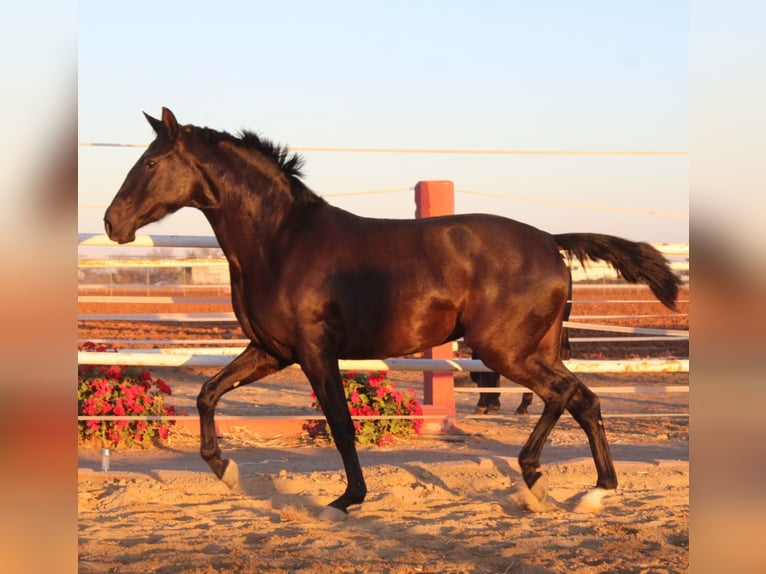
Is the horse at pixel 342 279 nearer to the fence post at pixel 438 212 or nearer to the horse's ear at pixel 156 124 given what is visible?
the horse's ear at pixel 156 124

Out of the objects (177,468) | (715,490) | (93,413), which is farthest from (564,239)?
(715,490)

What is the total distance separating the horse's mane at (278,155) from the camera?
543 cm

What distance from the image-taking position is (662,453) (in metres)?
7.04

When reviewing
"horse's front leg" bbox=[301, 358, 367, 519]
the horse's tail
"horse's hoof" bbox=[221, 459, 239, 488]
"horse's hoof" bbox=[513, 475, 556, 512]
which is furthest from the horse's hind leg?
"horse's hoof" bbox=[221, 459, 239, 488]

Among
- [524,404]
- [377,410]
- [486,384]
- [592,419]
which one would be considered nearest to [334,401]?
[592,419]

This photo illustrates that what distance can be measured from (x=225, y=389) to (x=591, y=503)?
2214 mm

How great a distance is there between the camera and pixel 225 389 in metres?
5.55

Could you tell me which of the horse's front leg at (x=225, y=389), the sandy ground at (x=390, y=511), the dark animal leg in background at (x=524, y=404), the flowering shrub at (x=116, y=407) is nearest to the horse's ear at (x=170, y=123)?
the horse's front leg at (x=225, y=389)

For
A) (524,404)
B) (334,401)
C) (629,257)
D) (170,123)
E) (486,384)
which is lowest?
(524,404)

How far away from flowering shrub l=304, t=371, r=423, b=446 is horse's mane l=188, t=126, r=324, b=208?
2.71 meters

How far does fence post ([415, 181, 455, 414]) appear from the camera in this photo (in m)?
7.85

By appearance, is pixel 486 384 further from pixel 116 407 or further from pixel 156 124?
pixel 156 124

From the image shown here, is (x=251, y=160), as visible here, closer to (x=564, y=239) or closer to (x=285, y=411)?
(x=564, y=239)

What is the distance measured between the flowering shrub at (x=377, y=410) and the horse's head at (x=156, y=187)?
293cm
